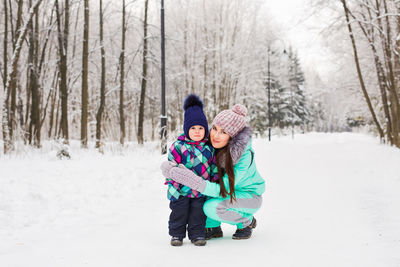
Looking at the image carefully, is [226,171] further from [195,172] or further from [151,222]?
[151,222]

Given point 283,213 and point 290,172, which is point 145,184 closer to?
point 283,213

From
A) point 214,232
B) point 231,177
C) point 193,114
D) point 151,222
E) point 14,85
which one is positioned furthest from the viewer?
point 14,85

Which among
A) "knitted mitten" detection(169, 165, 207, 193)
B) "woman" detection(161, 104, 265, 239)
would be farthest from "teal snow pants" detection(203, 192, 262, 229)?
"knitted mitten" detection(169, 165, 207, 193)

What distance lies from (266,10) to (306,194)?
853 inches

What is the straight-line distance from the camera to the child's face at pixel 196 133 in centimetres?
321

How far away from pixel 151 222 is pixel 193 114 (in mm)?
1665

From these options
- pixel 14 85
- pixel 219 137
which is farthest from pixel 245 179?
pixel 14 85

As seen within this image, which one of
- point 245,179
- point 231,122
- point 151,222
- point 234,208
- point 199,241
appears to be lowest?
point 151,222

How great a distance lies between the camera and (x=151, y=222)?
419cm

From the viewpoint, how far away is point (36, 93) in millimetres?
12898

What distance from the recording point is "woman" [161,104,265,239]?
312 cm

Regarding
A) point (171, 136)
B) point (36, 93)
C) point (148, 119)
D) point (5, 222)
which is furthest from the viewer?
point (148, 119)


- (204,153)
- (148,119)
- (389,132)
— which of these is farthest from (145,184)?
(148,119)

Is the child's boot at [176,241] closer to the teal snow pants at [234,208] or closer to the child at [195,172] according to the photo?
the child at [195,172]
